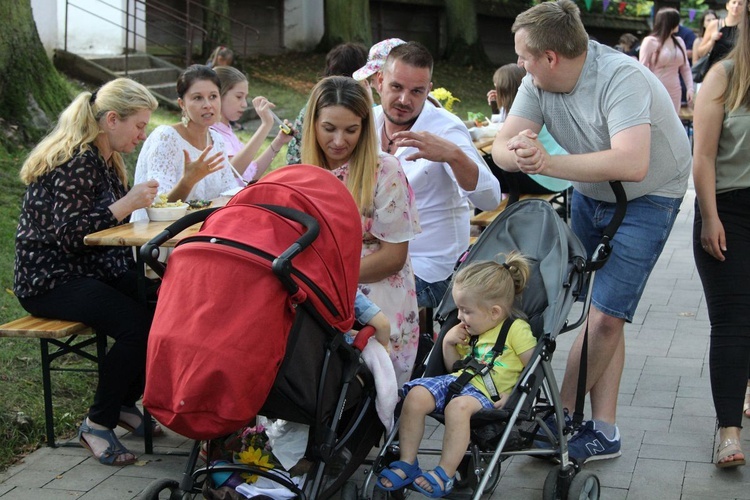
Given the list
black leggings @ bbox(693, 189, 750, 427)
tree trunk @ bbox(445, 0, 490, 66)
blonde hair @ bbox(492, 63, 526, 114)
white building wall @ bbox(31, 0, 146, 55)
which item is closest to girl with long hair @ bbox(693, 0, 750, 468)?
black leggings @ bbox(693, 189, 750, 427)

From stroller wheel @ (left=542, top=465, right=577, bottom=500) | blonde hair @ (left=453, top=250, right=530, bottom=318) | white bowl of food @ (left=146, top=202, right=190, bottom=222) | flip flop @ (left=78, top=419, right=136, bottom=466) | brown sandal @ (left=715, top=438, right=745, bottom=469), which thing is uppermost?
blonde hair @ (left=453, top=250, right=530, bottom=318)

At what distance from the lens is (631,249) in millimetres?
4113

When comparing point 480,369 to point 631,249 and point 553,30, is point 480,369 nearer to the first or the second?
point 631,249

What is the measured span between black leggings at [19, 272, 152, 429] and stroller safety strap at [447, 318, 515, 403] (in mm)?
1579

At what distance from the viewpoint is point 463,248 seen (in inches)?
185

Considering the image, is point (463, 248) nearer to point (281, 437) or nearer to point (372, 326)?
point (372, 326)

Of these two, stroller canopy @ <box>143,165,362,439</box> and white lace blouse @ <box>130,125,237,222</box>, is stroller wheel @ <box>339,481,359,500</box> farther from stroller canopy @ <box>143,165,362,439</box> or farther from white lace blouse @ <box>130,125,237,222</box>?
white lace blouse @ <box>130,125,237,222</box>

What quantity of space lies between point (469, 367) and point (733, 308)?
1376 millimetres

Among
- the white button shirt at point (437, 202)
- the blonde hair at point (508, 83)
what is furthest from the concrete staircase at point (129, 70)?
the white button shirt at point (437, 202)

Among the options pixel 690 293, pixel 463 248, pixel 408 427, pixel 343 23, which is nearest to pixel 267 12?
pixel 343 23

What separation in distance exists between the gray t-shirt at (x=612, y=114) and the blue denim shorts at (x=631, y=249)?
61mm

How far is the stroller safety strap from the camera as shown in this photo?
3.57 m

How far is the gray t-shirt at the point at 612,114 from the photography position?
3.81m

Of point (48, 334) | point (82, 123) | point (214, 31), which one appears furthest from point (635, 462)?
point (214, 31)
